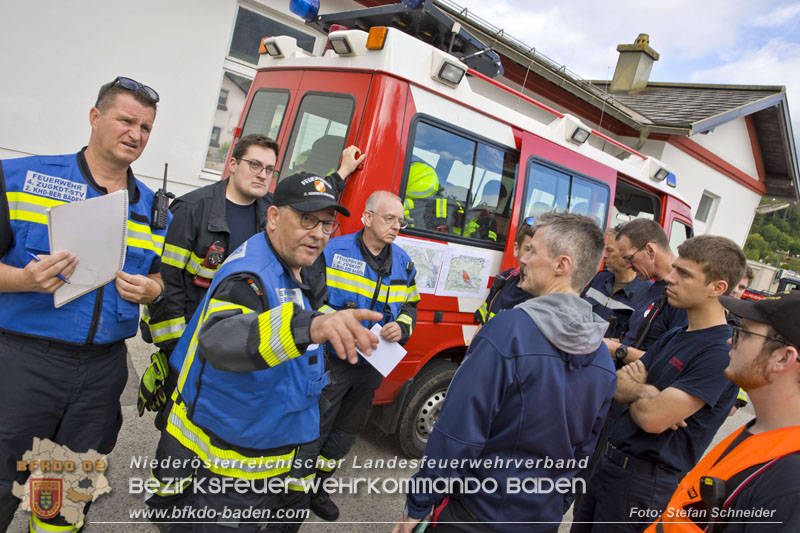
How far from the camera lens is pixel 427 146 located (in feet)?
10.5

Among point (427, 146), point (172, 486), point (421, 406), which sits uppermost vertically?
point (427, 146)

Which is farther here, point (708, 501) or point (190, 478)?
point (190, 478)

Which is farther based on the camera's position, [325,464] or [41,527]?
[325,464]

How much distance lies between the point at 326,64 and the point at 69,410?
2578mm

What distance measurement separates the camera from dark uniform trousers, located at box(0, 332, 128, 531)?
181 cm

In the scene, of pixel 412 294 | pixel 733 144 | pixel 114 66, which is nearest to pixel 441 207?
pixel 412 294

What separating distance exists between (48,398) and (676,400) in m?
2.54

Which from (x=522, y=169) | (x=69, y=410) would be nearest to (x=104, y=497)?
(x=69, y=410)

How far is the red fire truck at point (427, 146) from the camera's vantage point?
3010 mm

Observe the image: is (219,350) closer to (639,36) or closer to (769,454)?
(769,454)

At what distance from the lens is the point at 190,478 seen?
7.41ft

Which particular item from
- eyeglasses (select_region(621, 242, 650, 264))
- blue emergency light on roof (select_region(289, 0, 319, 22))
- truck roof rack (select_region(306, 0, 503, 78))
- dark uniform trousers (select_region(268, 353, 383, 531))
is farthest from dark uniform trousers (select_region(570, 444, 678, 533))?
blue emergency light on roof (select_region(289, 0, 319, 22))

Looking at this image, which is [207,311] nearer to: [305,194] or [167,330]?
[305,194]

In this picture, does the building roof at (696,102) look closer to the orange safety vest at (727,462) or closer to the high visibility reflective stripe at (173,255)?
the orange safety vest at (727,462)
